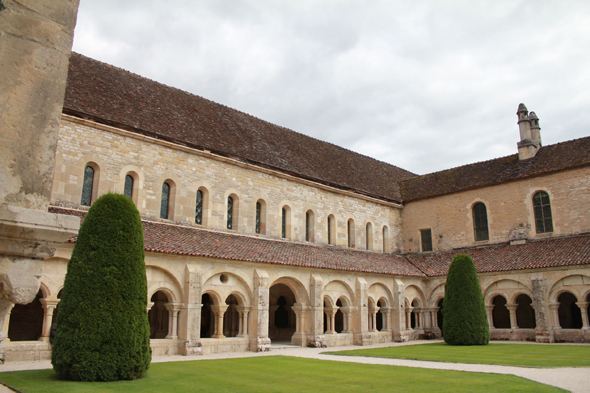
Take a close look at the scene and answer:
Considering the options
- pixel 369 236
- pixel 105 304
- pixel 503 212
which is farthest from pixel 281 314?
pixel 105 304

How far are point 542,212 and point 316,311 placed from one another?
1394cm

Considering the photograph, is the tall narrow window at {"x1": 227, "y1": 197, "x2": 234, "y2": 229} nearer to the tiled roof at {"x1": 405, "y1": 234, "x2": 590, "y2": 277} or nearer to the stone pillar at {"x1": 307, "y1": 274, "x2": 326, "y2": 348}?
the stone pillar at {"x1": 307, "y1": 274, "x2": 326, "y2": 348}

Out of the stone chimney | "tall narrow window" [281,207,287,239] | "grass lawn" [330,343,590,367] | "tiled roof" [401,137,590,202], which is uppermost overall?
the stone chimney

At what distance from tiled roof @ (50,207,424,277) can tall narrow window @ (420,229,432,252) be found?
11.6 feet

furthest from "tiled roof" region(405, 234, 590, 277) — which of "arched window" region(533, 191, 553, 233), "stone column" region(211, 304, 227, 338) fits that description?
"stone column" region(211, 304, 227, 338)

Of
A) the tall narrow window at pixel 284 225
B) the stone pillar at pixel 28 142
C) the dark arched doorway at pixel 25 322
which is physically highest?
the tall narrow window at pixel 284 225

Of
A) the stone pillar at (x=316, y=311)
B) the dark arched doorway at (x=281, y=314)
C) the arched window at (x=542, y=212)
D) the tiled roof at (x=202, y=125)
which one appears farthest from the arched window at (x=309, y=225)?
the arched window at (x=542, y=212)

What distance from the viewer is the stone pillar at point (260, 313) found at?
18.5m

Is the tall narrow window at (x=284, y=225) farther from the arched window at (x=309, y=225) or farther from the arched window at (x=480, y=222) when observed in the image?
the arched window at (x=480, y=222)

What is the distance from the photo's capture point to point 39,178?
141 inches

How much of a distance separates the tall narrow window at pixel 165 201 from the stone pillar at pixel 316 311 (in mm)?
6995

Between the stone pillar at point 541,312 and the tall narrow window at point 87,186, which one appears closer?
the tall narrow window at point 87,186

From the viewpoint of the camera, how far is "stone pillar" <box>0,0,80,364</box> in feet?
11.2

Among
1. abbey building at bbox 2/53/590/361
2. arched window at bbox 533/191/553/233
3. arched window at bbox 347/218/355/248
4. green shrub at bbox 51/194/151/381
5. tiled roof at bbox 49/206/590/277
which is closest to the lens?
green shrub at bbox 51/194/151/381
